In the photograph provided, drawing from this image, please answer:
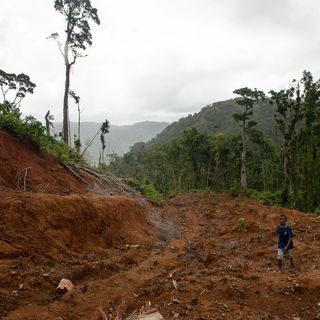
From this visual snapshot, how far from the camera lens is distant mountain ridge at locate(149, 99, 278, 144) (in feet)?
323

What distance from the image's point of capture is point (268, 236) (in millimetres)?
13938

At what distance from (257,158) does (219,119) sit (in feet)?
215

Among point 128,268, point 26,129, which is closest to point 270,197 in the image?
point 26,129

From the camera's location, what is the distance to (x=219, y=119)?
4508 inches

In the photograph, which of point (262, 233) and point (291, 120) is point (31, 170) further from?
point (291, 120)

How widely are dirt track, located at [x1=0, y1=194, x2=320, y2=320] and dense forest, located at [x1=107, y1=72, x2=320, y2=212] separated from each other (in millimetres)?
15006

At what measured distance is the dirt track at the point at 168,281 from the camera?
677 cm

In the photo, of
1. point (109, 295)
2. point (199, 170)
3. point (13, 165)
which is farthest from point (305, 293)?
point (199, 170)

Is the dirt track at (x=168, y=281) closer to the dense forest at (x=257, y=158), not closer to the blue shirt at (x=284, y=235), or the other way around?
the blue shirt at (x=284, y=235)

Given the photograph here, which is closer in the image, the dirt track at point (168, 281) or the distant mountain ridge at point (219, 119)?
the dirt track at point (168, 281)

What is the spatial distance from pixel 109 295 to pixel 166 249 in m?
4.89

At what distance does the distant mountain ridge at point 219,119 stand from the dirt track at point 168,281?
78.1m

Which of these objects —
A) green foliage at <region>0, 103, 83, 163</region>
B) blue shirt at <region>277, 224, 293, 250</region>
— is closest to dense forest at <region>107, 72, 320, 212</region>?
green foliage at <region>0, 103, 83, 163</region>

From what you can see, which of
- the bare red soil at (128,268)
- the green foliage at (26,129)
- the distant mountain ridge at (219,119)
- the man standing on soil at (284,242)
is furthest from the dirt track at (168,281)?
the distant mountain ridge at (219,119)
